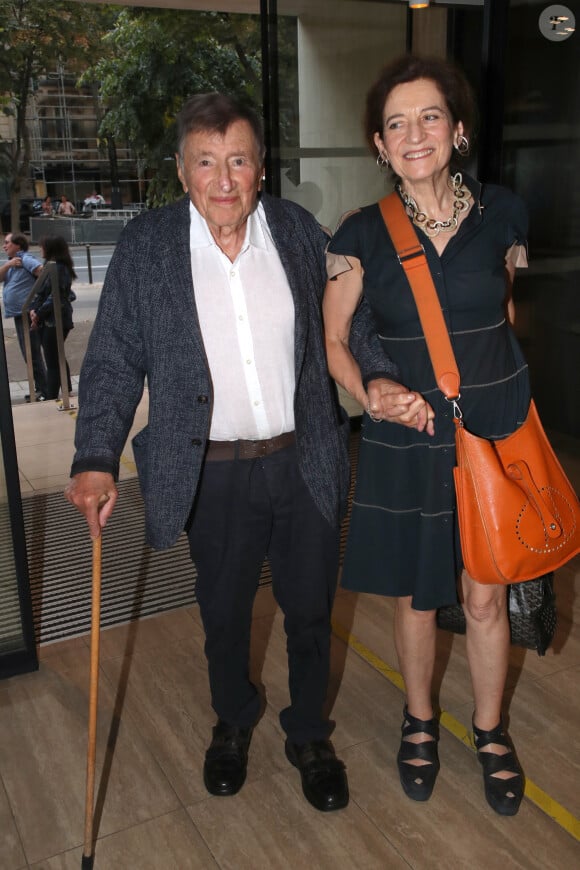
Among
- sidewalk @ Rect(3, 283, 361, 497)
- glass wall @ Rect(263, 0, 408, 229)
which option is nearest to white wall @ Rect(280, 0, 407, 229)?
glass wall @ Rect(263, 0, 408, 229)

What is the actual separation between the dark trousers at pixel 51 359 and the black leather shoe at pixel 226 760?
236 inches

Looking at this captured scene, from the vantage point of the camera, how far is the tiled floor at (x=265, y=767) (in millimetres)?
2084

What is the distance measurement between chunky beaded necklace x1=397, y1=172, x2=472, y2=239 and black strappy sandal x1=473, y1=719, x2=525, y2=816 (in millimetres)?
1339

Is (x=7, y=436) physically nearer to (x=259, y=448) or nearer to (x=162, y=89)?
(x=259, y=448)

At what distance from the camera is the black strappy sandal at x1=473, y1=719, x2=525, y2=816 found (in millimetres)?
2172

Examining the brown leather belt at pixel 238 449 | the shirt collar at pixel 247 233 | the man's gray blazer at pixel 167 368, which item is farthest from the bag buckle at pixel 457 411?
the shirt collar at pixel 247 233

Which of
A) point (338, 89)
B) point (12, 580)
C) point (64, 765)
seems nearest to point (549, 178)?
point (338, 89)

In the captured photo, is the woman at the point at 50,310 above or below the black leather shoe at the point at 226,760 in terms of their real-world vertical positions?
above

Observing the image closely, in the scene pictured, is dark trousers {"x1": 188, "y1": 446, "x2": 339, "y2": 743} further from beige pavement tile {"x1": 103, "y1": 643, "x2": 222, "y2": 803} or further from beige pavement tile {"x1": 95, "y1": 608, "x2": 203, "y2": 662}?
beige pavement tile {"x1": 95, "y1": 608, "x2": 203, "y2": 662}

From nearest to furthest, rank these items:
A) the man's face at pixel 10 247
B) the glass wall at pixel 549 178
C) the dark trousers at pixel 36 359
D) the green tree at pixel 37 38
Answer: the glass wall at pixel 549 178 → the dark trousers at pixel 36 359 → the man's face at pixel 10 247 → the green tree at pixel 37 38

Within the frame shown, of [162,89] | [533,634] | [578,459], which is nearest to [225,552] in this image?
[533,634]

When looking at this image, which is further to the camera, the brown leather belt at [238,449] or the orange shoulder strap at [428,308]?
the brown leather belt at [238,449]

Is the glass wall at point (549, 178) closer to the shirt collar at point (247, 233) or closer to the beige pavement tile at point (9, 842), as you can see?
the shirt collar at point (247, 233)

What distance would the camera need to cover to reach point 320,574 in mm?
2176
